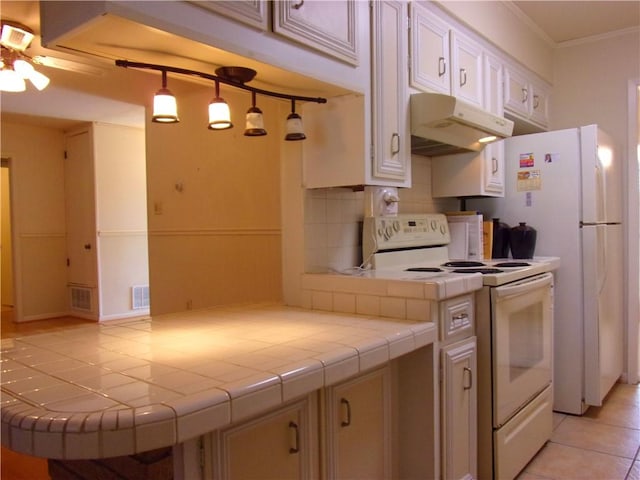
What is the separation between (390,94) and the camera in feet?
6.56

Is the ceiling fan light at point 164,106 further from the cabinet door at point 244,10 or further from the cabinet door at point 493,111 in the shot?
the cabinet door at point 493,111

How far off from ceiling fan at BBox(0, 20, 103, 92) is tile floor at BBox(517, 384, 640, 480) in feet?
11.7

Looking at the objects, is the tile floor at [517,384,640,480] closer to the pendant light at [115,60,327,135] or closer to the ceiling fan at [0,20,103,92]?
the pendant light at [115,60,327,135]

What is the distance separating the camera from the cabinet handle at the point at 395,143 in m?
2.01

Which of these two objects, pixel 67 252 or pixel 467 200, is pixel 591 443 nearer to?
pixel 467 200

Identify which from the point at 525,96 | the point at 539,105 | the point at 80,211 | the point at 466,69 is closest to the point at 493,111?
the point at 466,69

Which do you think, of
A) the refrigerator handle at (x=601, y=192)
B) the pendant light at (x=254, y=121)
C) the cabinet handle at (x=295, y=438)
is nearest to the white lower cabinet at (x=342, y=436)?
the cabinet handle at (x=295, y=438)

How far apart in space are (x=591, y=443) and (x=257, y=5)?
2654 mm

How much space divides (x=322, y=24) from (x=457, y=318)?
3.91 feet

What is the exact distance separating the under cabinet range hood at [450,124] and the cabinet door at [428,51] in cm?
15

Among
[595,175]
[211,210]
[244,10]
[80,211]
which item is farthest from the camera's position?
[80,211]

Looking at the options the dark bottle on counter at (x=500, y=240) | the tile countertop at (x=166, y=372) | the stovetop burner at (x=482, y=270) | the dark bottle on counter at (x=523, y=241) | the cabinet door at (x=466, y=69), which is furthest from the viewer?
the dark bottle on counter at (x=500, y=240)

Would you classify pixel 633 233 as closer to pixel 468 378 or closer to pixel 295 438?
pixel 468 378

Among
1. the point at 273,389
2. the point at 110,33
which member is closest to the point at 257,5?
the point at 110,33
